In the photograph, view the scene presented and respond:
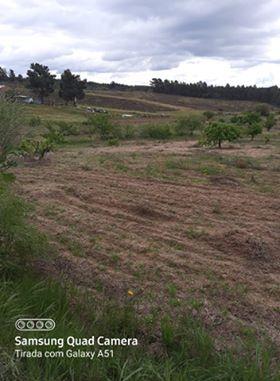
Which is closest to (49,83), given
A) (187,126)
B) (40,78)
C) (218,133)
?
(40,78)

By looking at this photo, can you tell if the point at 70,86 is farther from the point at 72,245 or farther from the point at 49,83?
the point at 72,245

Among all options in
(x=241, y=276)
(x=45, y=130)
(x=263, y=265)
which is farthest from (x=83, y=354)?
(x=45, y=130)

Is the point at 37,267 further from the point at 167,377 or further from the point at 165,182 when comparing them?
the point at 165,182

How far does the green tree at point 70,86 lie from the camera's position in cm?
5051

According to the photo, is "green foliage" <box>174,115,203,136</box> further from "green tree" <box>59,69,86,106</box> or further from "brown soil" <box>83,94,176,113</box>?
"brown soil" <box>83,94,176,113</box>

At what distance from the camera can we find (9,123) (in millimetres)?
6797

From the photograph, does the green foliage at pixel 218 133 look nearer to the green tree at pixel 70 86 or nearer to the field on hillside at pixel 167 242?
the field on hillside at pixel 167 242

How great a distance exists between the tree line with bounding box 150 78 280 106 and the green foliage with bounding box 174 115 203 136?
54916mm

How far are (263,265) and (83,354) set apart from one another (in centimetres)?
325

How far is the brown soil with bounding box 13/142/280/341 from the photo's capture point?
437 centimetres

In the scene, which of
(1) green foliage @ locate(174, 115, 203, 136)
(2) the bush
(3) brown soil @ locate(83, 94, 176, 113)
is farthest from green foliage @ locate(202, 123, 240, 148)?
(3) brown soil @ locate(83, 94, 176, 113)

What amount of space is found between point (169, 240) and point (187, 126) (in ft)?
63.4

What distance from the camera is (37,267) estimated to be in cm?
411

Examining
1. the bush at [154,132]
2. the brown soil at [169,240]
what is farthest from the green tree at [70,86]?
the brown soil at [169,240]
